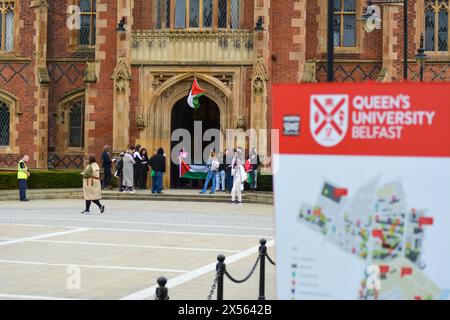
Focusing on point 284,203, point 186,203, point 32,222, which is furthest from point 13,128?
point 284,203

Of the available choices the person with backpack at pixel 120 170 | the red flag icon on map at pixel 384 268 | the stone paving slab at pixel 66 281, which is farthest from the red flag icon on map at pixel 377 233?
the person with backpack at pixel 120 170

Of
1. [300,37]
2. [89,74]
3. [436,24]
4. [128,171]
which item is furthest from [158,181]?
[436,24]

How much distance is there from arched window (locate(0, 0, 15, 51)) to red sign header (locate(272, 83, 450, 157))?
28.8 metres

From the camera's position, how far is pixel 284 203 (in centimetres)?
522

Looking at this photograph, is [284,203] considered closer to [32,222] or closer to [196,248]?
[196,248]

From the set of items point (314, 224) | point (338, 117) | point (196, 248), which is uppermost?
point (338, 117)

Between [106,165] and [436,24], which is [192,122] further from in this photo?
[436,24]

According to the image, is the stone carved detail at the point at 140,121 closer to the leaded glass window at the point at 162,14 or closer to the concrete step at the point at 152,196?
the concrete step at the point at 152,196

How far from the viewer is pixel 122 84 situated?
28.2m

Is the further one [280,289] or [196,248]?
[196,248]

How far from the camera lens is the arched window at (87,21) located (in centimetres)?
3247

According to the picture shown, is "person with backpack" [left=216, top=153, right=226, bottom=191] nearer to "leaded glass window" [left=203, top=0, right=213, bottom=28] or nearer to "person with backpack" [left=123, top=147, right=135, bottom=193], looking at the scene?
"person with backpack" [left=123, top=147, right=135, bottom=193]

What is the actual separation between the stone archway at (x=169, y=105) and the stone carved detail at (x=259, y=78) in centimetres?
116

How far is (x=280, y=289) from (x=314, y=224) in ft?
1.62
